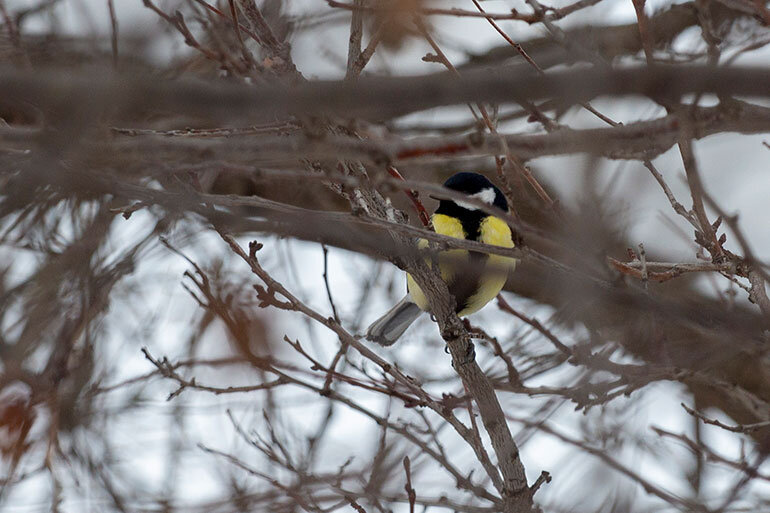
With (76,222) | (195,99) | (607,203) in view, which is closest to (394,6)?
(607,203)

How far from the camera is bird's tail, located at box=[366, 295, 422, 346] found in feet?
15.0

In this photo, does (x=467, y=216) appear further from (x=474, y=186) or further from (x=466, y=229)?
(x=474, y=186)

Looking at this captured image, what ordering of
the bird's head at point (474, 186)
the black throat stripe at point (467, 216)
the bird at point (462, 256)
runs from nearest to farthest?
the bird at point (462, 256)
the black throat stripe at point (467, 216)
the bird's head at point (474, 186)

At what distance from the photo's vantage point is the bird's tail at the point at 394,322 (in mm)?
4559

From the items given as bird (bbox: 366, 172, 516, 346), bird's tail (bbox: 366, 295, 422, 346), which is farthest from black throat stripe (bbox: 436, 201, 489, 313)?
bird's tail (bbox: 366, 295, 422, 346)

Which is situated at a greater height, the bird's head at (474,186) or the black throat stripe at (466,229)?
the bird's head at (474,186)

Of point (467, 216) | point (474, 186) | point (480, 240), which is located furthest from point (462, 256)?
point (474, 186)

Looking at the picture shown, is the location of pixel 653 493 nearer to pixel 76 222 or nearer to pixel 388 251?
pixel 388 251

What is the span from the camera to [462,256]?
3.73 metres

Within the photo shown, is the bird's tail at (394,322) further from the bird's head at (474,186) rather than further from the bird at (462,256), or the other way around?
the bird's head at (474,186)

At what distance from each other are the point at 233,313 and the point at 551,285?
1927 millimetres

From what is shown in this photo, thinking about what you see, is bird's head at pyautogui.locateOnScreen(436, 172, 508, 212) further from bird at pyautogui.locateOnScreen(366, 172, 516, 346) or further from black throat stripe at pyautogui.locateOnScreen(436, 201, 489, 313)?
black throat stripe at pyautogui.locateOnScreen(436, 201, 489, 313)

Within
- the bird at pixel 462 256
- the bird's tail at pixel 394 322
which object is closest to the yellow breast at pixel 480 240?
the bird at pixel 462 256

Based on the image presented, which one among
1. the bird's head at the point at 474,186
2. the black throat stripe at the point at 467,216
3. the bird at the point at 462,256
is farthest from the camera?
the bird's head at the point at 474,186
